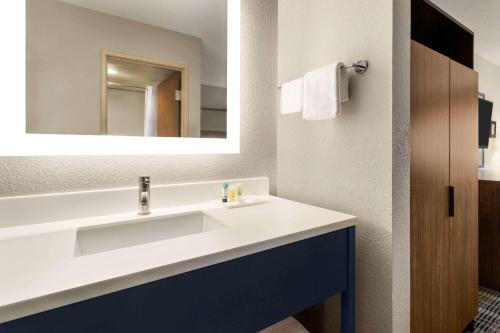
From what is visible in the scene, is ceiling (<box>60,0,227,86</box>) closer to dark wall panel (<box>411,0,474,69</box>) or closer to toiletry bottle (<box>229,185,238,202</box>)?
toiletry bottle (<box>229,185,238,202</box>)

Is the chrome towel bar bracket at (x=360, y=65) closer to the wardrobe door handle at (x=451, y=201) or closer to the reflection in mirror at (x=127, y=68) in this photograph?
the reflection in mirror at (x=127, y=68)

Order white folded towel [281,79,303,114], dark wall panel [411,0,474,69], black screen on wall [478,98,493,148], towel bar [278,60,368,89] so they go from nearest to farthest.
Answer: towel bar [278,60,368,89] < white folded towel [281,79,303,114] < dark wall panel [411,0,474,69] < black screen on wall [478,98,493,148]

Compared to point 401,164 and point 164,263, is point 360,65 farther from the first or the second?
point 164,263

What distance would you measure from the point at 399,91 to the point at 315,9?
2.04 ft

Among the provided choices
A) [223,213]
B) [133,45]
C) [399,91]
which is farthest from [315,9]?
[223,213]

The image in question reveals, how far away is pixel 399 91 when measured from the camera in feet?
3.17

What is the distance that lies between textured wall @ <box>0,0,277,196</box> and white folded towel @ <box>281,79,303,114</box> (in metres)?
0.21

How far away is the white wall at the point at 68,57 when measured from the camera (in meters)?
0.97

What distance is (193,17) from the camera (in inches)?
51.2

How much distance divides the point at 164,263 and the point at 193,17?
1.22 meters

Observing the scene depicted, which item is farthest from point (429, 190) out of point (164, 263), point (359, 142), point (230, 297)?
point (164, 263)

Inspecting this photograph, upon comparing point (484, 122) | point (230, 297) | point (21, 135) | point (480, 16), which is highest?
point (480, 16)

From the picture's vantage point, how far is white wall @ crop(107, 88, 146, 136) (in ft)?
3.65

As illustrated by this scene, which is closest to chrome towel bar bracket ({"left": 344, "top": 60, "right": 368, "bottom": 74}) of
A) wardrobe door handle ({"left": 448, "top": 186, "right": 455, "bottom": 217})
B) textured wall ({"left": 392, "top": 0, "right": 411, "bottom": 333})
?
textured wall ({"left": 392, "top": 0, "right": 411, "bottom": 333})
